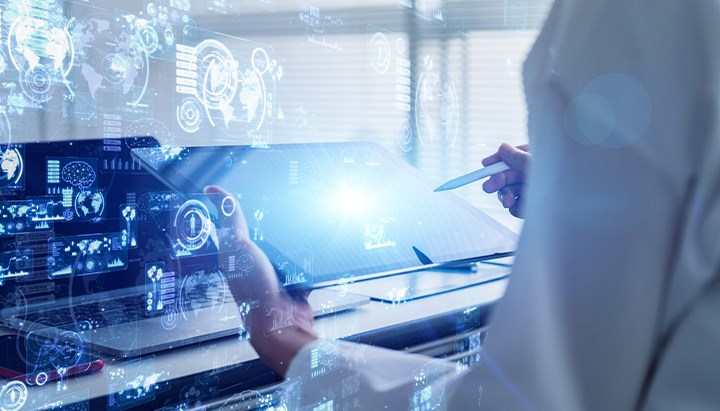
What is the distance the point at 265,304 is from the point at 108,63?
0.30 metres

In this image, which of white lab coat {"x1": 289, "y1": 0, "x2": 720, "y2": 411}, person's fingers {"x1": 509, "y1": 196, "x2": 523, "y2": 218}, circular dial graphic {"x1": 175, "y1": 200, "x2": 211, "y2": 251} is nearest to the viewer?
white lab coat {"x1": 289, "y1": 0, "x2": 720, "y2": 411}

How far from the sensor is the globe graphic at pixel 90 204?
1.67 ft

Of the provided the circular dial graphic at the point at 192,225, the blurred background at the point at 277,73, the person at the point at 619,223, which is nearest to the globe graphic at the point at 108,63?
the blurred background at the point at 277,73

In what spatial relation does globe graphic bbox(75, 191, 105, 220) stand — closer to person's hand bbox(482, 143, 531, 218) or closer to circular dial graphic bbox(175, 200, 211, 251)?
circular dial graphic bbox(175, 200, 211, 251)

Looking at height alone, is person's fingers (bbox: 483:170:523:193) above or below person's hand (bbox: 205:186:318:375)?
above

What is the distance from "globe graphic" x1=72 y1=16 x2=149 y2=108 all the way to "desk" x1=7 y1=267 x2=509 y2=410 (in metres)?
0.20

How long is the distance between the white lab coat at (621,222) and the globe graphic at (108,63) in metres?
0.34

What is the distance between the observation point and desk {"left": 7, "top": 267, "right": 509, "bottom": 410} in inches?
20.5

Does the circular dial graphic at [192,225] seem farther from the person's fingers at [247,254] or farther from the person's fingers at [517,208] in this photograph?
the person's fingers at [517,208]

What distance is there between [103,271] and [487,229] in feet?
2.65

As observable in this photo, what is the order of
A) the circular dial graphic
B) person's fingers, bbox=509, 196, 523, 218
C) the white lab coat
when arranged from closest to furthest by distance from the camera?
the white lab coat
the circular dial graphic
person's fingers, bbox=509, 196, 523, 218

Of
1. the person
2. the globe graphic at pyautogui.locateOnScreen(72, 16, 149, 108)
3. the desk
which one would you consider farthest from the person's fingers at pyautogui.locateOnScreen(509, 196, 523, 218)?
the globe graphic at pyautogui.locateOnScreen(72, 16, 149, 108)

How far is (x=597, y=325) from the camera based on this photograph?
45cm

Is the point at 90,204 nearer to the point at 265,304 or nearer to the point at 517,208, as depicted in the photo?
the point at 265,304
